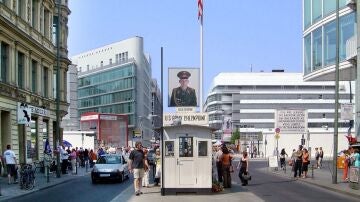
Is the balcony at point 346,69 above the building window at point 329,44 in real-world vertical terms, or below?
below

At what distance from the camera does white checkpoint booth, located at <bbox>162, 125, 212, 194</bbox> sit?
783 inches

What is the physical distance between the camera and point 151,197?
19.1m

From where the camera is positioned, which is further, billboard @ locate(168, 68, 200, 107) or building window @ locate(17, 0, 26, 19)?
building window @ locate(17, 0, 26, 19)

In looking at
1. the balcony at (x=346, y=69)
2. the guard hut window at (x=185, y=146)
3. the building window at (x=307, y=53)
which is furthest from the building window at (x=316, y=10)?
the guard hut window at (x=185, y=146)

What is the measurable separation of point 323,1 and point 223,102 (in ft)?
379

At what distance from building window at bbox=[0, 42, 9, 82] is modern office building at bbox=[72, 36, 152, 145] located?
283ft

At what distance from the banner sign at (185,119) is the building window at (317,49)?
19296mm

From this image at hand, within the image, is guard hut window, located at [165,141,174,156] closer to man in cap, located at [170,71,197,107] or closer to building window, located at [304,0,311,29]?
man in cap, located at [170,71,197,107]

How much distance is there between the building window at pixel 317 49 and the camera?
122 ft

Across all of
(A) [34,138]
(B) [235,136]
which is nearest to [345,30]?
(A) [34,138]

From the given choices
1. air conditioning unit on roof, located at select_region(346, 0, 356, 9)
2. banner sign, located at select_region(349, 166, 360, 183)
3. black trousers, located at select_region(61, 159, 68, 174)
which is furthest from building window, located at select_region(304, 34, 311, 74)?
black trousers, located at select_region(61, 159, 68, 174)

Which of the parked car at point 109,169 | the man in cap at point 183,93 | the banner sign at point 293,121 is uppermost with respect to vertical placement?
the man in cap at point 183,93

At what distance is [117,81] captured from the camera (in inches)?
5118

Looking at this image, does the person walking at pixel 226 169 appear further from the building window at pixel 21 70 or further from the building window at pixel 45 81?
the building window at pixel 45 81
